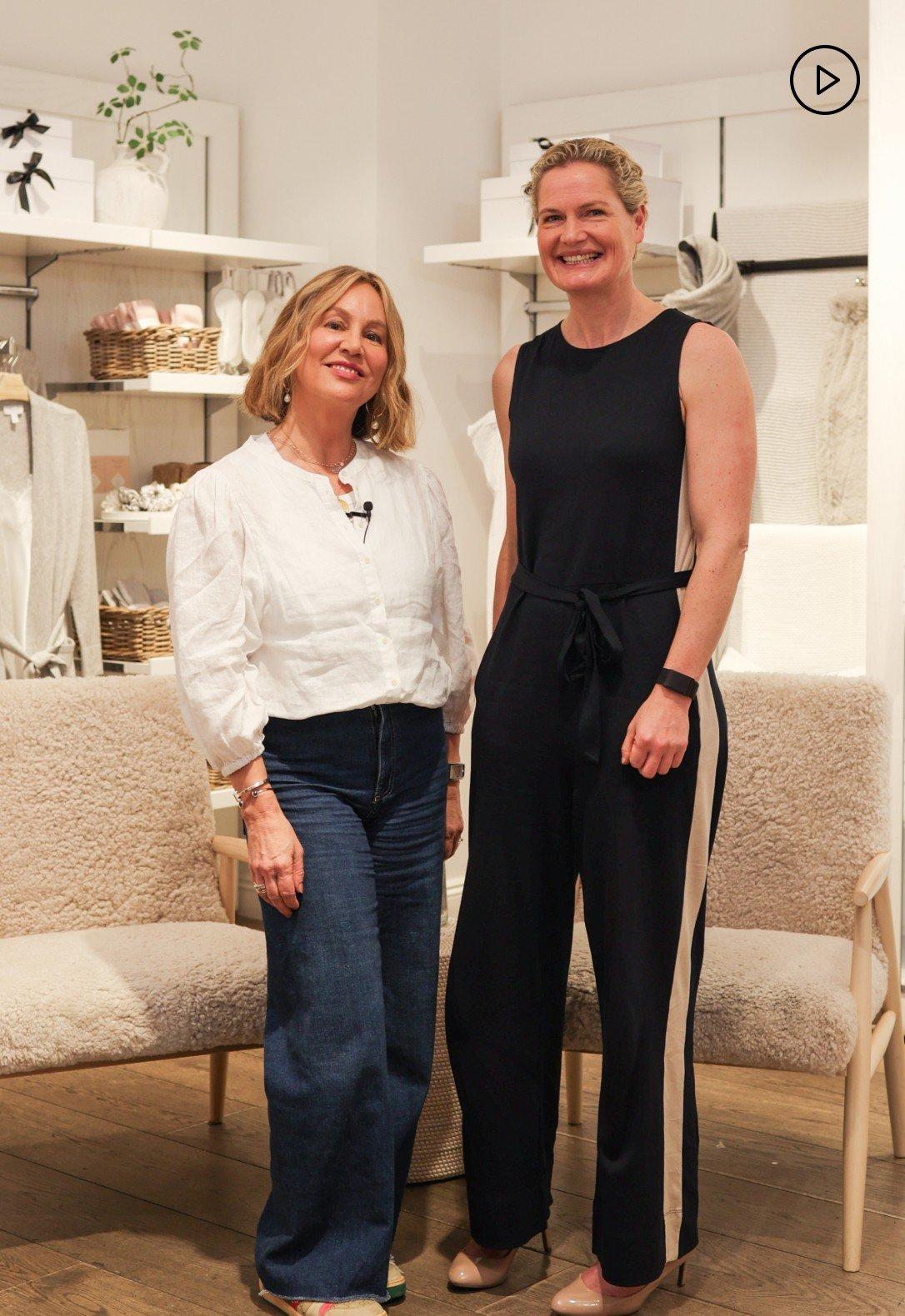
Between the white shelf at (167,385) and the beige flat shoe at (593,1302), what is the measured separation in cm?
234

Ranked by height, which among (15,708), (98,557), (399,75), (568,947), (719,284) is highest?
(399,75)

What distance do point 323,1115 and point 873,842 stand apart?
1186mm

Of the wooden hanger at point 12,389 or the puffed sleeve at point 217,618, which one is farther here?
the wooden hanger at point 12,389

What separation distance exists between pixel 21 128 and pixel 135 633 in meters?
1.22

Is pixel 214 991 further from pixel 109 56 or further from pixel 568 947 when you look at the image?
pixel 109 56

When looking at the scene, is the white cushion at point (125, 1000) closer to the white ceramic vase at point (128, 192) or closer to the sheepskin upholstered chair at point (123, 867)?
the sheepskin upholstered chair at point (123, 867)

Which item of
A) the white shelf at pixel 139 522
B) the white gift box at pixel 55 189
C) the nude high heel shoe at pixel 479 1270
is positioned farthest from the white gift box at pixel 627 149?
the nude high heel shoe at pixel 479 1270

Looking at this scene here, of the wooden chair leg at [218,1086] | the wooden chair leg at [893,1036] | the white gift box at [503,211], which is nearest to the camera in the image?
the wooden chair leg at [893,1036]

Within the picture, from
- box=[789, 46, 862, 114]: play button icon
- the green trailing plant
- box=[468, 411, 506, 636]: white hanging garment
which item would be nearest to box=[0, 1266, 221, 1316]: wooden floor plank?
box=[468, 411, 506, 636]: white hanging garment

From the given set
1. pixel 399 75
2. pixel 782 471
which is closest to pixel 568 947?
pixel 782 471

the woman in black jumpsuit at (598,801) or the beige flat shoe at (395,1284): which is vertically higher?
the woman in black jumpsuit at (598,801)

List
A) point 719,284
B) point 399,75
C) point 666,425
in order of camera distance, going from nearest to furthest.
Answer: point 666,425 → point 719,284 → point 399,75

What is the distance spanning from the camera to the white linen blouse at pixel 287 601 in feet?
7.43

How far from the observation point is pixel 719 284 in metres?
3.83
